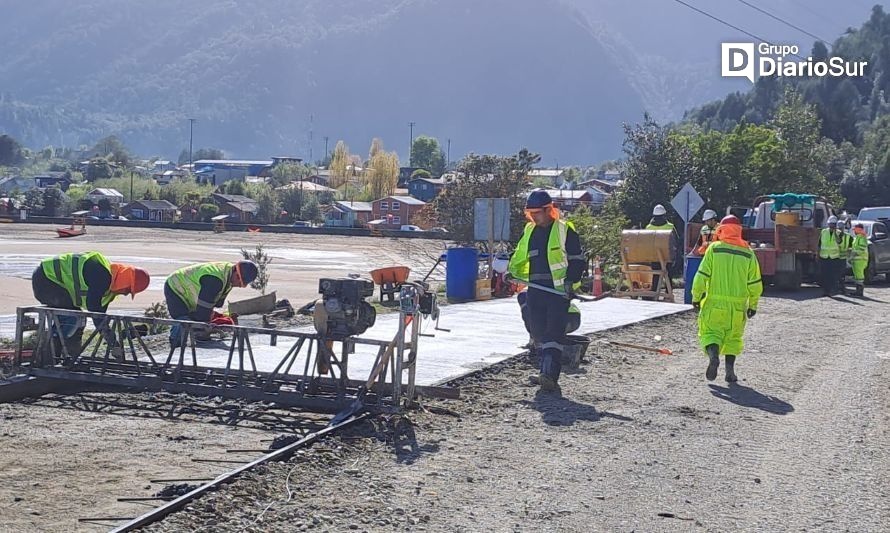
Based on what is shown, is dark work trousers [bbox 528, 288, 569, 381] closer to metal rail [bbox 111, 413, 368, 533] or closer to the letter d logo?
metal rail [bbox 111, 413, 368, 533]


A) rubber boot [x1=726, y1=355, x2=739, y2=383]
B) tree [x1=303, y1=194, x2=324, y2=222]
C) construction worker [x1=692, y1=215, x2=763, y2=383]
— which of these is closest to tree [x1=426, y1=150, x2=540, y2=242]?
construction worker [x1=692, y1=215, x2=763, y2=383]

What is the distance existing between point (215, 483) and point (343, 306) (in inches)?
122

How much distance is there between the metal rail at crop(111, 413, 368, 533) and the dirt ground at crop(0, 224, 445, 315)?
1368cm

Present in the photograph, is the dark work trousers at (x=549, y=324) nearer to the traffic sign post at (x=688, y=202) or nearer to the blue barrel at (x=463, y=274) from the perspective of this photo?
the blue barrel at (x=463, y=274)

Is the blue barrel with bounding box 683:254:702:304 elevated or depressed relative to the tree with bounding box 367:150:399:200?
depressed

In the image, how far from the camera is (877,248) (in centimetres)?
3105

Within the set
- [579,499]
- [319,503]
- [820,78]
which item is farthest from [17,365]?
[820,78]

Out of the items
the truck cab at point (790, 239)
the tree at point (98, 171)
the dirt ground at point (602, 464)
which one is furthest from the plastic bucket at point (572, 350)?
the tree at point (98, 171)

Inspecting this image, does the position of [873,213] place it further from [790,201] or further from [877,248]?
[790,201]

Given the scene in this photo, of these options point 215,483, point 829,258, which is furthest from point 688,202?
point 215,483

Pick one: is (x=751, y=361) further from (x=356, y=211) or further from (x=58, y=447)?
(x=356, y=211)

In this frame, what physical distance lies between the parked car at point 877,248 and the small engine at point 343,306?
24.0m

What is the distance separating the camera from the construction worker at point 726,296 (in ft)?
38.7

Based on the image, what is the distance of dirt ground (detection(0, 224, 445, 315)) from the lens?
2764 cm
